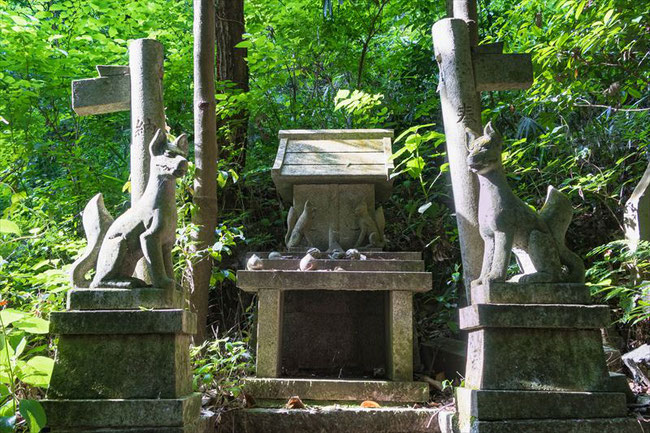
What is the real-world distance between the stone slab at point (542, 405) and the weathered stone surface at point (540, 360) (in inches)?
2.0

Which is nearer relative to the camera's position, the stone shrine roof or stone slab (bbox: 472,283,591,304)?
stone slab (bbox: 472,283,591,304)

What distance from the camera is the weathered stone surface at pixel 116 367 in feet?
10.1

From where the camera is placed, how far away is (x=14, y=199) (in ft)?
12.8

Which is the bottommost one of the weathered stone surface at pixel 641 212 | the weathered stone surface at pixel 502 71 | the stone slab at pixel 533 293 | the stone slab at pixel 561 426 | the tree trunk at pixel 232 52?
the stone slab at pixel 561 426

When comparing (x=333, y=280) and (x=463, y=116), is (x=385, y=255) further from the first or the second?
(x=463, y=116)

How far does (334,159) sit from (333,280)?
5.74 ft

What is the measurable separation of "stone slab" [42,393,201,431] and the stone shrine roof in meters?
3.03

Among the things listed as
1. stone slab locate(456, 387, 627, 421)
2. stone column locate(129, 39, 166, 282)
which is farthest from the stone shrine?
stone slab locate(456, 387, 627, 421)

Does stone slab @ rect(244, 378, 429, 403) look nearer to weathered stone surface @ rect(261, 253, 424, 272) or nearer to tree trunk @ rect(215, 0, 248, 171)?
weathered stone surface @ rect(261, 253, 424, 272)

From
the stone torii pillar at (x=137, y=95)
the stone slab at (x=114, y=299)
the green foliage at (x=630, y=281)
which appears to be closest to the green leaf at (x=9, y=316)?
the stone slab at (x=114, y=299)

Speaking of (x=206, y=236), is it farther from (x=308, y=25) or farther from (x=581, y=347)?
(x=308, y=25)

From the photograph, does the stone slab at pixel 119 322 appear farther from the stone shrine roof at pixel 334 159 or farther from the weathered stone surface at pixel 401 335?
the stone shrine roof at pixel 334 159

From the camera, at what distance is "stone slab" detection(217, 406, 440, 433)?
393cm

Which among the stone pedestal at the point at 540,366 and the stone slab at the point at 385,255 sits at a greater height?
the stone slab at the point at 385,255
